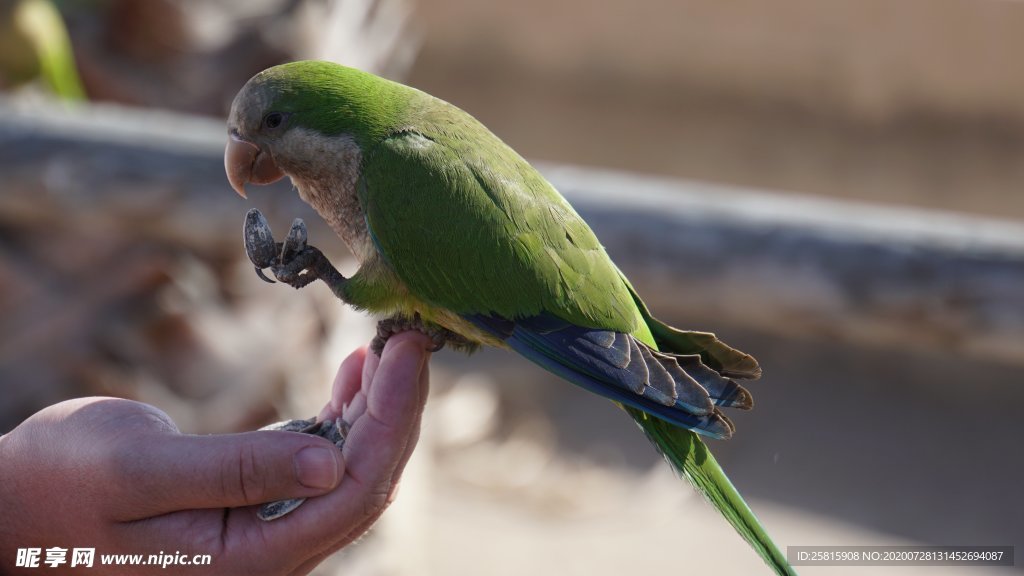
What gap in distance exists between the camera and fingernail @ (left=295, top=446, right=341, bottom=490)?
71.3 inches

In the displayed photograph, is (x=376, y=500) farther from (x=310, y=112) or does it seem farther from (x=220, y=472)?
(x=310, y=112)

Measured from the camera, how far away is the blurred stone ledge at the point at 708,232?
274 centimetres

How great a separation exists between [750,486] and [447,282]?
11.0ft

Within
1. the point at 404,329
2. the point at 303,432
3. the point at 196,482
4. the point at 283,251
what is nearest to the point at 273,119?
the point at 283,251

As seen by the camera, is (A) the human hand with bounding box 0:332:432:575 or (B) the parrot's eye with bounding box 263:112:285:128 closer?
(A) the human hand with bounding box 0:332:432:575

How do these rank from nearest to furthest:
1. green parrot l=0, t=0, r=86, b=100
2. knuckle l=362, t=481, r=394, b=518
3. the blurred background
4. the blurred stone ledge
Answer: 1. knuckle l=362, t=481, r=394, b=518
2. the blurred stone ledge
3. the blurred background
4. green parrot l=0, t=0, r=86, b=100

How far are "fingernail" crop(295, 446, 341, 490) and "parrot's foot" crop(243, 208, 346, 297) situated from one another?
0.36 metres

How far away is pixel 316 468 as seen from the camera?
1.81 metres

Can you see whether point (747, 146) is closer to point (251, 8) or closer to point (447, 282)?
Answer: point (251, 8)

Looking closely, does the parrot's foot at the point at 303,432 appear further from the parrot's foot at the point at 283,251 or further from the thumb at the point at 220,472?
the parrot's foot at the point at 283,251

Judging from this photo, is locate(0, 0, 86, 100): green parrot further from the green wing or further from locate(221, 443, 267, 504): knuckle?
locate(221, 443, 267, 504): knuckle

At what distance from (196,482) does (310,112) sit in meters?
0.78

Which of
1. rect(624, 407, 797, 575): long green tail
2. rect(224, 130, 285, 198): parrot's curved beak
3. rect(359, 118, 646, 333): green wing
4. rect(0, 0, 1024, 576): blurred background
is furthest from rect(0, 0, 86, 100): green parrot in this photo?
rect(624, 407, 797, 575): long green tail

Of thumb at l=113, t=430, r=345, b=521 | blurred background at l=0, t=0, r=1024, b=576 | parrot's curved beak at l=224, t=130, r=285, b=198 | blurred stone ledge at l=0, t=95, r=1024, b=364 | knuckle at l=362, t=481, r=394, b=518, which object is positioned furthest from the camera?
Answer: blurred background at l=0, t=0, r=1024, b=576
